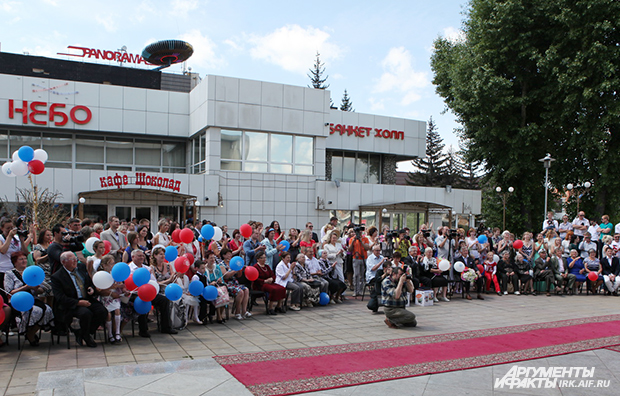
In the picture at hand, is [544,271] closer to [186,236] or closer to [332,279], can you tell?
[332,279]

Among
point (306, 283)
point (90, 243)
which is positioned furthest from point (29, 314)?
point (306, 283)

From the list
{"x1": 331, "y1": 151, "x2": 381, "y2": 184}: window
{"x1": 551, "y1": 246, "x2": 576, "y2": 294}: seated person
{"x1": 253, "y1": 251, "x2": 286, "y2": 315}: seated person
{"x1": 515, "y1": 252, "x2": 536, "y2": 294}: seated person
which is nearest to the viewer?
{"x1": 253, "y1": 251, "x2": 286, "y2": 315}: seated person

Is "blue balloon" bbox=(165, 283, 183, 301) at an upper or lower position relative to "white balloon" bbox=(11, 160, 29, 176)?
lower

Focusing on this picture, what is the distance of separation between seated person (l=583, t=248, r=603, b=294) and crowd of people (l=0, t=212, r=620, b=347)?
3 cm

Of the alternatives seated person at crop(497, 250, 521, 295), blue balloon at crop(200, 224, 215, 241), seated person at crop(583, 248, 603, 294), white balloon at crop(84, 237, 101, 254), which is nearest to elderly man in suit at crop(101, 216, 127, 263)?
white balloon at crop(84, 237, 101, 254)

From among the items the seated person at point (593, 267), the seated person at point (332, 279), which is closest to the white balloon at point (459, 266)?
A: the seated person at point (332, 279)

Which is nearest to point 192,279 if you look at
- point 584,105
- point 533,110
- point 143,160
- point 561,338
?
point 561,338

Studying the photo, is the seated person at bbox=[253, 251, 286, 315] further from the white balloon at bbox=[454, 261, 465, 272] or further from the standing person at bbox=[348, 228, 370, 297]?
the white balloon at bbox=[454, 261, 465, 272]

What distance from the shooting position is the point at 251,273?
950 cm

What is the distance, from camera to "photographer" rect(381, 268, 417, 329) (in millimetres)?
8688

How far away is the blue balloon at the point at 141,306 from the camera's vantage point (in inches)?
299

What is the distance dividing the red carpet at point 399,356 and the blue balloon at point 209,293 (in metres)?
2.14

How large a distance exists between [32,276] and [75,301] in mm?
703

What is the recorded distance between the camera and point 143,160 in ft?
76.6
